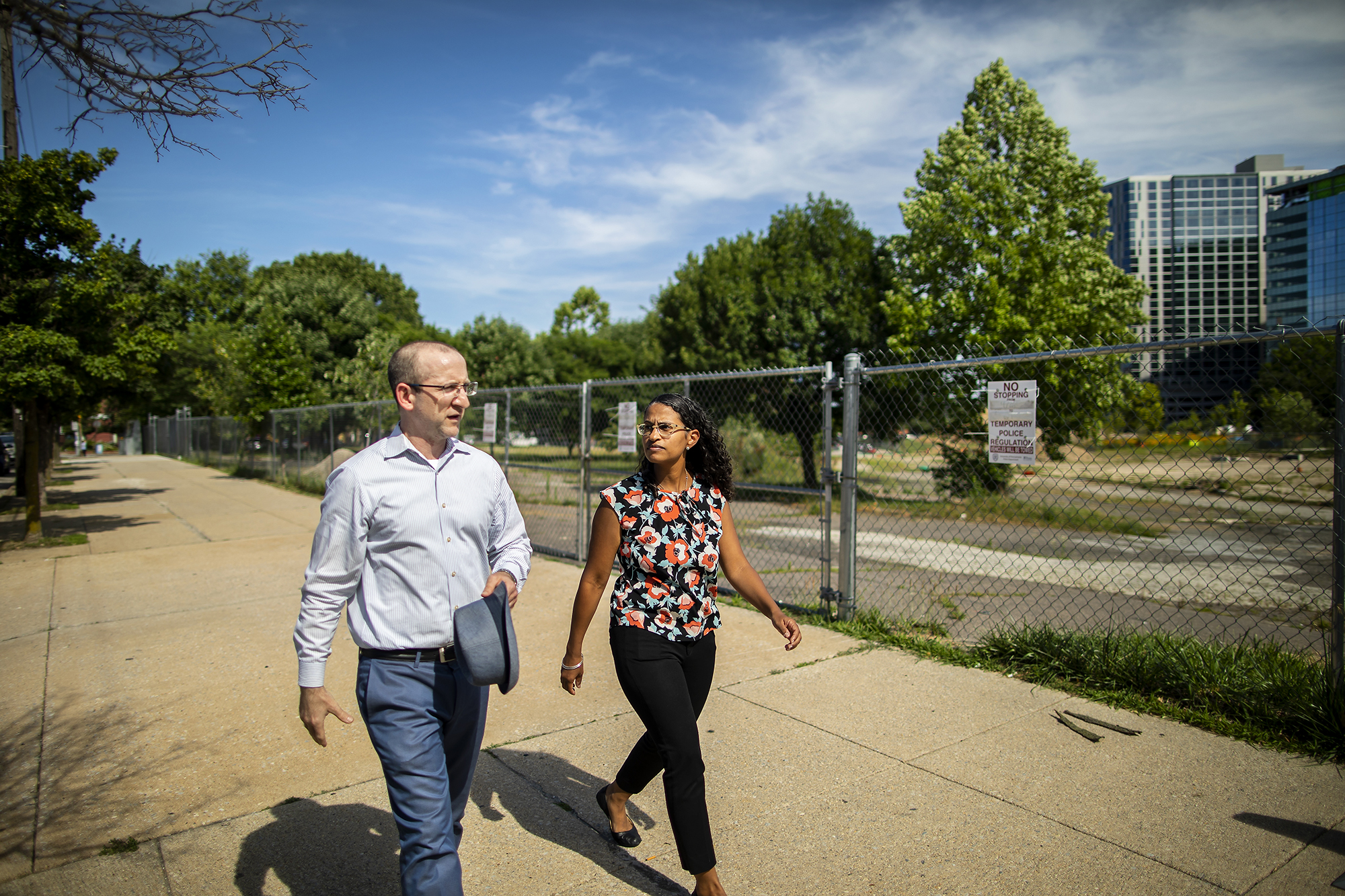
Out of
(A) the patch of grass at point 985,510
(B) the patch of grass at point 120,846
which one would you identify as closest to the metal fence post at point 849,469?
(A) the patch of grass at point 985,510

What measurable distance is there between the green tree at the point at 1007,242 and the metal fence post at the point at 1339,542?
13223 mm

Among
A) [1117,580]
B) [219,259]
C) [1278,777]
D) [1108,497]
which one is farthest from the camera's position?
[219,259]

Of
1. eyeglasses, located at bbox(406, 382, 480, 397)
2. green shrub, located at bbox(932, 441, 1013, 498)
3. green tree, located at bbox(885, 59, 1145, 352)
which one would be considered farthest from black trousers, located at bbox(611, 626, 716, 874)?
green tree, located at bbox(885, 59, 1145, 352)

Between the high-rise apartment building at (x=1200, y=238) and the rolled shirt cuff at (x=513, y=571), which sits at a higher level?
the high-rise apartment building at (x=1200, y=238)

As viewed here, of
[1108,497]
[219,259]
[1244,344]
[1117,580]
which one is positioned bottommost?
[1117,580]

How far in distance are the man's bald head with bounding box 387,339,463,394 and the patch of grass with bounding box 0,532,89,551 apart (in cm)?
→ 1122

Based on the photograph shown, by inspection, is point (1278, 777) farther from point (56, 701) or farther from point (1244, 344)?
point (56, 701)

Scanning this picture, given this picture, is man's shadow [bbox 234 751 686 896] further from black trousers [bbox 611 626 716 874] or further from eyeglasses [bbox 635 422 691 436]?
eyeglasses [bbox 635 422 691 436]

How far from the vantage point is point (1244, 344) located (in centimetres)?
443

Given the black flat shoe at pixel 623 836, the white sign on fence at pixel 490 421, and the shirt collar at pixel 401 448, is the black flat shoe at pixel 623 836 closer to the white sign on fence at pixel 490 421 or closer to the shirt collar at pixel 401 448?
the shirt collar at pixel 401 448

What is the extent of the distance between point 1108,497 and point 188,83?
21.6 ft

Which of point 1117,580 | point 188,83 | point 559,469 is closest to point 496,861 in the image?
point 188,83

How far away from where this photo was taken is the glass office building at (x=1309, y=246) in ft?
232

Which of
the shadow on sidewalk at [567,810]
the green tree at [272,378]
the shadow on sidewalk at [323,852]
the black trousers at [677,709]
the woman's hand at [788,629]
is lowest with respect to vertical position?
the shadow on sidewalk at [567,810]
